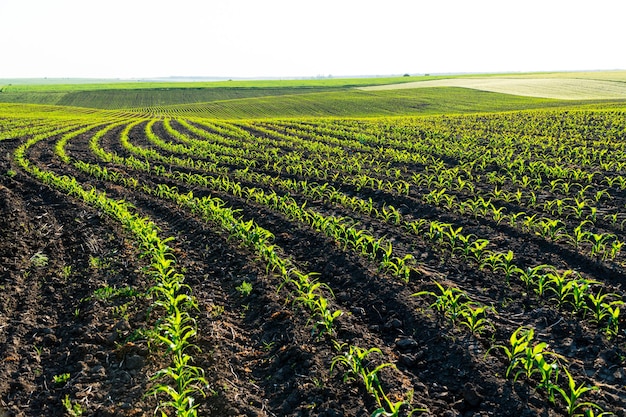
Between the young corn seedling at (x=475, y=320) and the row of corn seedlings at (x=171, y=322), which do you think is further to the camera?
the young corn seedling at (x=475, y=320)

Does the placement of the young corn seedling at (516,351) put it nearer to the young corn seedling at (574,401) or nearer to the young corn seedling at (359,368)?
the young corn seedling at (574,401)

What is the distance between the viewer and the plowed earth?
15.1 feet

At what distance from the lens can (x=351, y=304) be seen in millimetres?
6434

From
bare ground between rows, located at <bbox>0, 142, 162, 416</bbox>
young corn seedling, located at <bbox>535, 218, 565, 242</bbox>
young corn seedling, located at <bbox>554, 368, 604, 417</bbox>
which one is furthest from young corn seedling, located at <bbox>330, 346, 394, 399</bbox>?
young corn seedling, located at <bbox>535, 218, 565, 242</bbox>

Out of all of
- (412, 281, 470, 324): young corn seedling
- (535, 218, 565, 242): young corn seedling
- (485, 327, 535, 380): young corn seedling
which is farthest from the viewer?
(535, 218, 565, 242): young corn seedling

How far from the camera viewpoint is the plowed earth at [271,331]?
15.1 ft

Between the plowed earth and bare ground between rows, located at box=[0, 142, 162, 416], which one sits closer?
the plowed earth

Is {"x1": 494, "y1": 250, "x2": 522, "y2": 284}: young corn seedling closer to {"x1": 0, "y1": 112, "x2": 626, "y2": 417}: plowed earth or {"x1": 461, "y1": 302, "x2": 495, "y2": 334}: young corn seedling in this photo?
{"x1": 0, "y1": 112, "x2": 626, "y2": 417}: plowed earth

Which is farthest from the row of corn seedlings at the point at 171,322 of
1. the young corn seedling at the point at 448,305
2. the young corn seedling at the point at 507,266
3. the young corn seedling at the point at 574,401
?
the young corn seedling at the point at 507,266

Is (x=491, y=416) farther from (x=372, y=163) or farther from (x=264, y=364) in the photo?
(x=372, y=163)

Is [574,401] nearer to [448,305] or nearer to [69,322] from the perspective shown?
[448,305]

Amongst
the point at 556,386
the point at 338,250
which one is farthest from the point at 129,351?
the point at 556,386

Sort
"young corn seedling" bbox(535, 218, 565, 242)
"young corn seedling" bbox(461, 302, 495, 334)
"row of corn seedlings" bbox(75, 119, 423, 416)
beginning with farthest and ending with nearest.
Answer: "young corn seedling" bbox(535, 218, 565, 242)
"young corn seedling" bbox(461, 302, 495, 334)
"row of corn seedlings" bbox(75, 119, 423, 416)

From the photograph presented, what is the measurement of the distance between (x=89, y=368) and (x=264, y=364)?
73.8 inches
